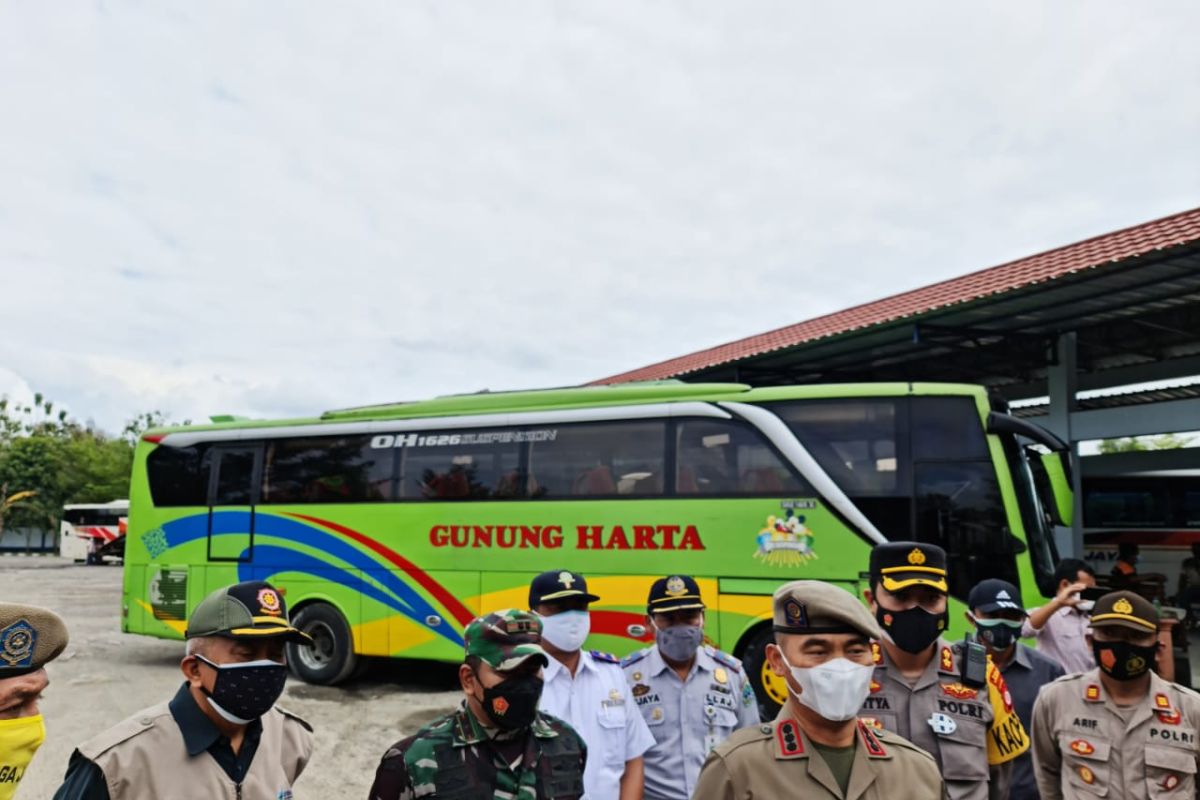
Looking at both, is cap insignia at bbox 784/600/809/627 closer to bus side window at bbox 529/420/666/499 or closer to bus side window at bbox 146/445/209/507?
bus side window at bbox 529/420/666/499

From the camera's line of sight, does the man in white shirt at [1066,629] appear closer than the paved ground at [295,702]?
Yes

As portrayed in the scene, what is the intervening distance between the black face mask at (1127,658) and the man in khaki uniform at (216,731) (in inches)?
114

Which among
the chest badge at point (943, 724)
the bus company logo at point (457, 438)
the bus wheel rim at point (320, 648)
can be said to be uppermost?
the bus company logo at point (457, 438)

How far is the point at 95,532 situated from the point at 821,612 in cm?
3837

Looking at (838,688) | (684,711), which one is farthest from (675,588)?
(838,688)

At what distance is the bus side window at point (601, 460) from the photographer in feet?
27.6

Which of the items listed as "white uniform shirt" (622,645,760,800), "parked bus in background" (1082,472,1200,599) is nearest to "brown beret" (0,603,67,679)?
"white uniform shirt" (622,645,760,800)

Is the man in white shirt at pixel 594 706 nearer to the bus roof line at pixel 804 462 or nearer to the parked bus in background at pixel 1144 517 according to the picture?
the bus roof line at pixel 804 462

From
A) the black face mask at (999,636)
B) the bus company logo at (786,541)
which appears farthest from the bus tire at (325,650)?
the black face mask at (999,636)

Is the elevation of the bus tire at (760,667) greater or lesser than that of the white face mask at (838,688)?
lesser

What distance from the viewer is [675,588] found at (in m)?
3.91

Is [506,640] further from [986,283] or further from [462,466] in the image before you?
[986,283]

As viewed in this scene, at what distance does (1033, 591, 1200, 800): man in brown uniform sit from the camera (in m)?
3.12

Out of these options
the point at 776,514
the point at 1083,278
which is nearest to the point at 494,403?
the point at 776,514
